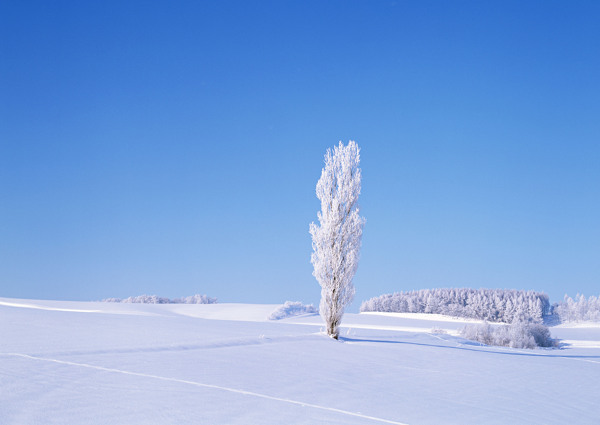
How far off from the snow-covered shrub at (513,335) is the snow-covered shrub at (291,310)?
2016cm

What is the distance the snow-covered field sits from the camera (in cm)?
636

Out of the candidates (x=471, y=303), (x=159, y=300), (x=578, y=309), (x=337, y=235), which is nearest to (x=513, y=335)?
(x=337, y=235)

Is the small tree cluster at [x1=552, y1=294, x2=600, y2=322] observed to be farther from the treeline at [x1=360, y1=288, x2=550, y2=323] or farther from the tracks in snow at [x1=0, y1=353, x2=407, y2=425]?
the tracks in snow at [x1=0, y1=353, x2=407, y2=425]

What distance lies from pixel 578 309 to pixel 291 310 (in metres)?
64.0

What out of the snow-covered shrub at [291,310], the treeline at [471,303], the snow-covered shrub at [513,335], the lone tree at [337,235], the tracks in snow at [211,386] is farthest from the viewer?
the treeline at [471,303]

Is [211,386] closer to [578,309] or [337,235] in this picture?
[337,235]

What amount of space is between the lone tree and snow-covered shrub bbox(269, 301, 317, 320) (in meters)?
28.4

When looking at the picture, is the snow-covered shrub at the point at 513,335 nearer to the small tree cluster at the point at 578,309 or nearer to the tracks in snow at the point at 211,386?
the tracks in snow at the point at 211,386

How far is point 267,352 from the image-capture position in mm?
12734

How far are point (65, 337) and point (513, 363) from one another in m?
13.6

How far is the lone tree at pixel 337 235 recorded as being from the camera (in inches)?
751

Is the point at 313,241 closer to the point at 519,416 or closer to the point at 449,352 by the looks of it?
the point at 449,352

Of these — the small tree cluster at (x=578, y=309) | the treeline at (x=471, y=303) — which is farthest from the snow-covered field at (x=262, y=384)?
the small tree cluster at (x=578, y=309)

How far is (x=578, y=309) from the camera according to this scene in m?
88.9
